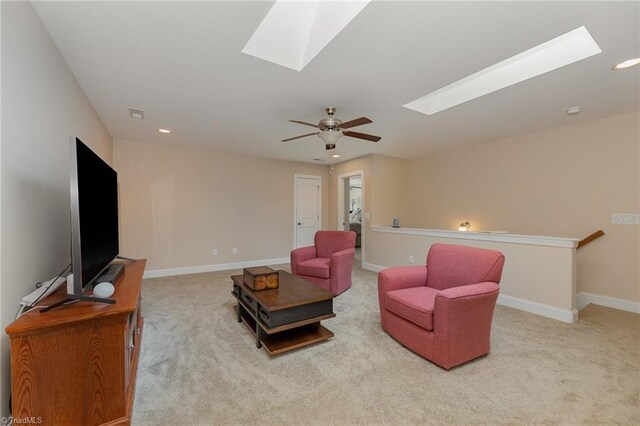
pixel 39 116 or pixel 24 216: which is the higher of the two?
pixel 39 116

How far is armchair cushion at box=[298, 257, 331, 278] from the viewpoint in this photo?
361 centimetres

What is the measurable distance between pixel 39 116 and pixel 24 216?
0.66 meters

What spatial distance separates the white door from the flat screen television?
13.8 ft

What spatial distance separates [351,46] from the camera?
1906 mm

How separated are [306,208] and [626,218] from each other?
5145 mm

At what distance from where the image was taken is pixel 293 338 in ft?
7.61

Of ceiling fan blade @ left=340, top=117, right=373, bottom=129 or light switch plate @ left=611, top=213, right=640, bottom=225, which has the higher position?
ceiling fan blade @ left=340, top=117, right=373, bottom=129

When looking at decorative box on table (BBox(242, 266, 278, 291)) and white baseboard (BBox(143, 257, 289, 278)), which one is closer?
decorative box on table (BBox(242, 266, 278, 291))

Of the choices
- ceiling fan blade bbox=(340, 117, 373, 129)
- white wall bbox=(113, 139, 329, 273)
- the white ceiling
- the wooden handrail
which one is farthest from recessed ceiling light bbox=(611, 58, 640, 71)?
white wall bbox=(113, 139, 329, 273)

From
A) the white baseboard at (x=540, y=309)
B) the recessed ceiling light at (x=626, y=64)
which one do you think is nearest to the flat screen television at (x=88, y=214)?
the recessed ceiling light at (x=626, y=64)

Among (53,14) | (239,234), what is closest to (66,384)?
(53,14)

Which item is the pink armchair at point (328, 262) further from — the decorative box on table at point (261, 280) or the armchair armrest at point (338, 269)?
the decorative box on table at point (261, 280)

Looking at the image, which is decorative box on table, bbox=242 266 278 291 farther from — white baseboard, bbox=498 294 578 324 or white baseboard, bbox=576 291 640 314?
white baseboard, bbox=576 291 640 314

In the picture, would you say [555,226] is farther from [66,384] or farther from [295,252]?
[66,384]
